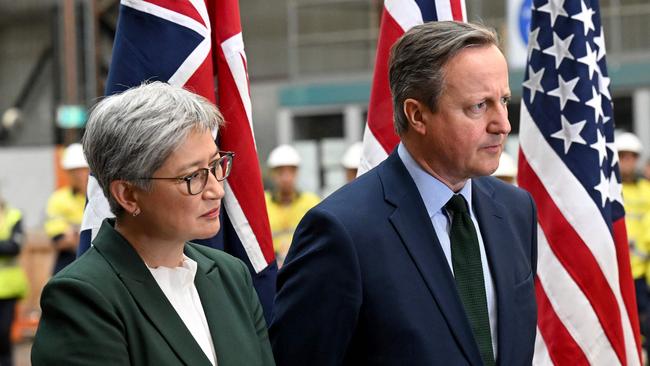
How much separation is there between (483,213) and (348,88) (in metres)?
14.7

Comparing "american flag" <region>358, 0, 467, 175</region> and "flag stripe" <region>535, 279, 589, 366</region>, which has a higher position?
"american flag" <region>358, 0, 467, 175</region>

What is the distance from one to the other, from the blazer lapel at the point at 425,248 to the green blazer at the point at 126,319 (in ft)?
1.33

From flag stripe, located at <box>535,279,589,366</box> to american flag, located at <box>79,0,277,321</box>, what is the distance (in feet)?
3.37

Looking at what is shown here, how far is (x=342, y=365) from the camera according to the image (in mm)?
2680

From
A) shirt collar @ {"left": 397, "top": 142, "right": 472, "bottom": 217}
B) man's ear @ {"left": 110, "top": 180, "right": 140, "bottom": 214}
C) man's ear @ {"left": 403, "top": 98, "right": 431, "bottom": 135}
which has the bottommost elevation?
shirt collar @ {"left": 397, "top": 142, "right": 472, "bottom": 217}

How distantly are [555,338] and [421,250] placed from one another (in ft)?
4.53

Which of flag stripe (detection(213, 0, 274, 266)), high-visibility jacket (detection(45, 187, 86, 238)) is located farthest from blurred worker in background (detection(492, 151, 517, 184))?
high-visibility jacket (detection(45, 187, 86, 238))

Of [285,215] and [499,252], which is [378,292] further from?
[285,215]

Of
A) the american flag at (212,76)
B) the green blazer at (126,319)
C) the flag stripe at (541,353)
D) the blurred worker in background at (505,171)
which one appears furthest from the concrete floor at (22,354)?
the green blazer at (126,319)

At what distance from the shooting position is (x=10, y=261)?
9.91 m

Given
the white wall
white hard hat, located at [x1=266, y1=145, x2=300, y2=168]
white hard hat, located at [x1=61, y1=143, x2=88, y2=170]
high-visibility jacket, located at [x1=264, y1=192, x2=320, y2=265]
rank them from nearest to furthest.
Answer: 1. high-visibility jacket, located at [x1=264, y1=192, x2=320, y2=265]
2. white hard hat, located at [x1=266, y1=145, x2=300, y2=168]
3. white hard hat, located at [x1=61, y1=143, x2=88, y2=170]
4. the white wall

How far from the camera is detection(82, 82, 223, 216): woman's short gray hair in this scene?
2.44 m

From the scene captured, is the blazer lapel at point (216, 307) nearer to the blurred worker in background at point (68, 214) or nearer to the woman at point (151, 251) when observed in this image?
the woman at point (151, 251)

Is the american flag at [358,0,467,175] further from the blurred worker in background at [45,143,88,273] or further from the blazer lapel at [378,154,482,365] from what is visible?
the blurred worker in background at [45,143,88,273]
